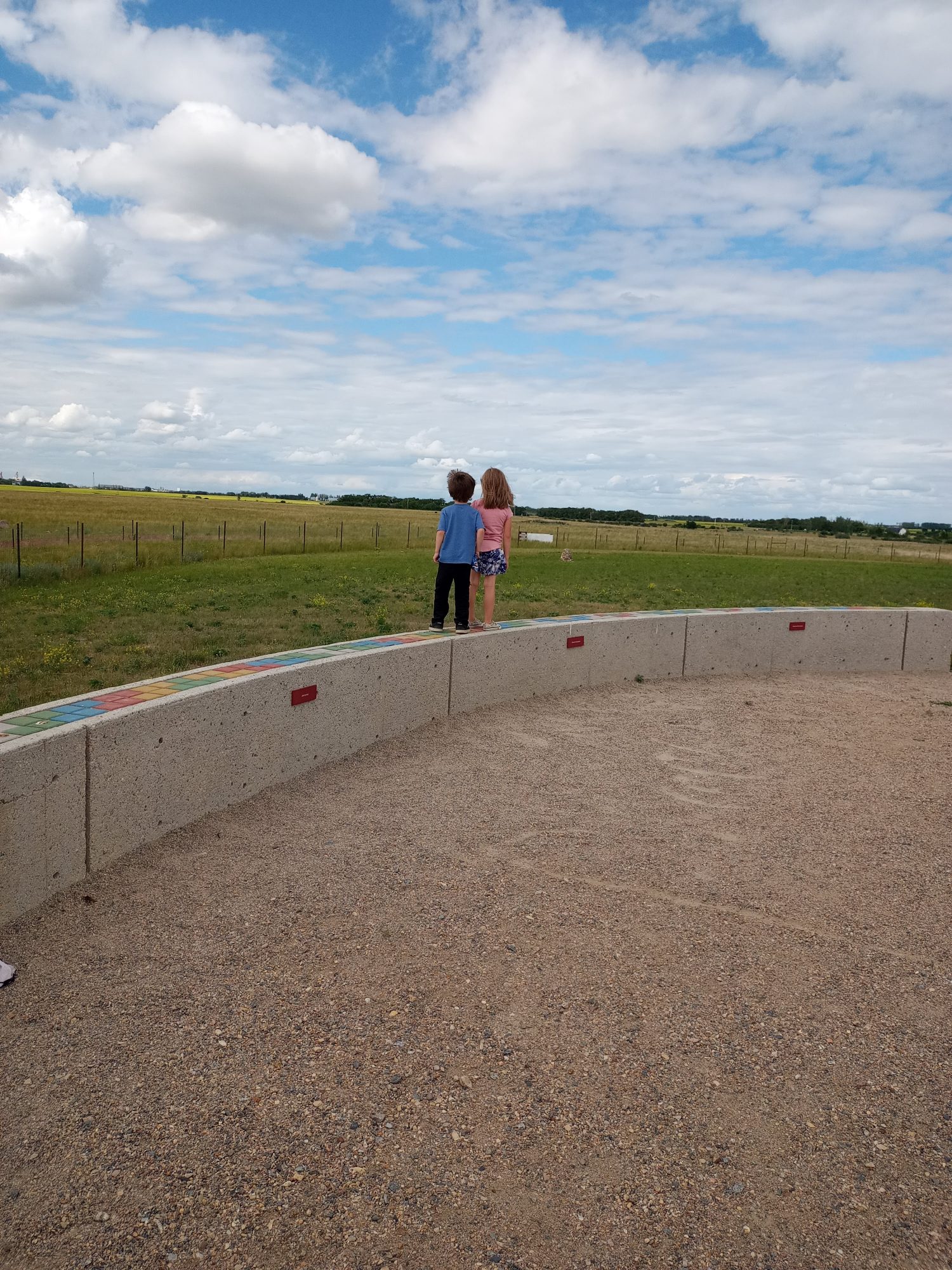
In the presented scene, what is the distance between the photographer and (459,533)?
8.24 metres

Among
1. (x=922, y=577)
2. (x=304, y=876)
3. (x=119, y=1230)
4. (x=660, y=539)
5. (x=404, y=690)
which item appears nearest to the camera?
(x=119, y=1230)

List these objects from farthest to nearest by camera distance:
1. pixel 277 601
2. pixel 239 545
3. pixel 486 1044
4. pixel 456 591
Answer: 1. pixel 239 545
2. pixel 277 601
3. pixel 456 591
4. pixel 486 1044

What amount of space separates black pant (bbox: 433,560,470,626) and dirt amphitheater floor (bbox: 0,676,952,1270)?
291 centimetres

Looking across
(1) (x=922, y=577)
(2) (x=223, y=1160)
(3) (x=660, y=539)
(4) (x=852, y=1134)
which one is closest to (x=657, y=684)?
(4) (x=852, y=1134)

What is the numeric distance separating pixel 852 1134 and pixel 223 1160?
189 cm

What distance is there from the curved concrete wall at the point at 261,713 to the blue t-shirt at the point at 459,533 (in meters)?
0.76

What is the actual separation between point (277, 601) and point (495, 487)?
24.0 ft

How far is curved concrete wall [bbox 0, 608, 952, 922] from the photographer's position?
408 cm

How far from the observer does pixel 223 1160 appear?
2602mm

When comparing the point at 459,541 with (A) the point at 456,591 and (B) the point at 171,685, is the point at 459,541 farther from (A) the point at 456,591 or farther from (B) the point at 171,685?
(B) the point at 171,685

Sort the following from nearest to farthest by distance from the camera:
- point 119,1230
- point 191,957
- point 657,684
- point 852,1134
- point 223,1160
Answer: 1. point 119,1230
2. point 223,1160
3. point 852,1134
4. point 191,957
5. point 657,684

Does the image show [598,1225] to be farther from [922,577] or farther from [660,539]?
[660,539]

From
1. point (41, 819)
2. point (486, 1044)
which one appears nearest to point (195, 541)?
point (41, 819)

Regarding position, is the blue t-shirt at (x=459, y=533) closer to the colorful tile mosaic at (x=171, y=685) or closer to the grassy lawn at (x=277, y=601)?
the colorful tile mosaic at (x=171, y=685)
